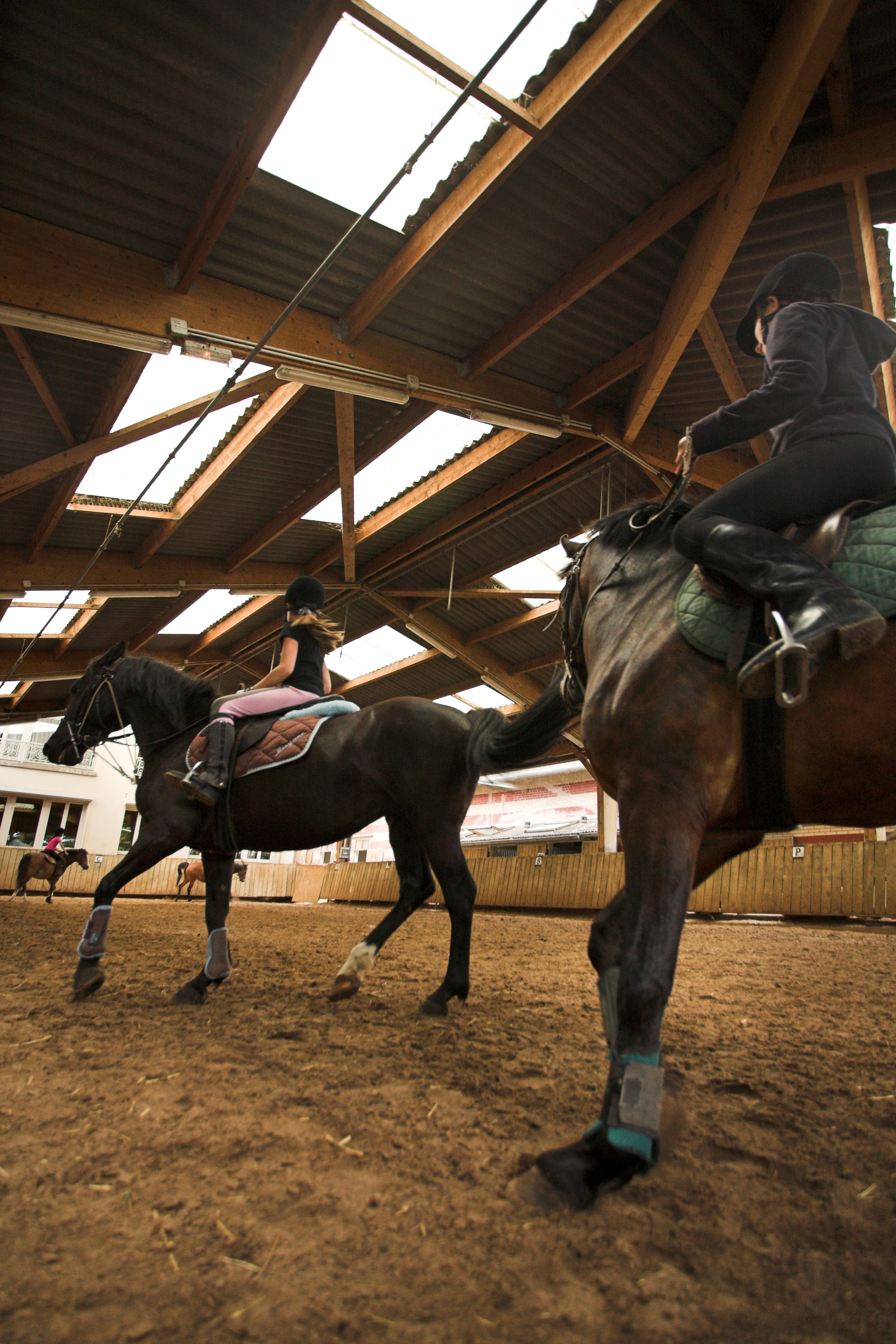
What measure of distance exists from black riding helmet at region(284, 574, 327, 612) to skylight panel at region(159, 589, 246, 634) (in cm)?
939

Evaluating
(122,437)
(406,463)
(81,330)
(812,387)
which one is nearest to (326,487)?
(406,463)

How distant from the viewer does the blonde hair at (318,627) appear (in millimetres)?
4742

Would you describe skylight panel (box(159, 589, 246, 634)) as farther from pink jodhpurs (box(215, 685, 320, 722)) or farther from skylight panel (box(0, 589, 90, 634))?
pink jodhpurs (box(215, 685, 320, 722))

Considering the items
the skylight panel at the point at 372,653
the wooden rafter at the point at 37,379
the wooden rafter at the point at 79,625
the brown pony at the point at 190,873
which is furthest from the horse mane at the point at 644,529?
the brown pony at the point at 190,873

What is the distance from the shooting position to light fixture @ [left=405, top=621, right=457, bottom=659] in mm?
14953

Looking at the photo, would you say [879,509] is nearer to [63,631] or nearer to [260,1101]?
[260,1101]

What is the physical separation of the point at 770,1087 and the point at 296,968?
3.63 metres

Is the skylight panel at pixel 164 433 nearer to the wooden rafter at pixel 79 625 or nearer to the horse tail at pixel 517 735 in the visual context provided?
the wooden rafter at pixel 79 625

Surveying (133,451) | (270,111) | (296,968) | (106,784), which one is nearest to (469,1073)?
(296,968)

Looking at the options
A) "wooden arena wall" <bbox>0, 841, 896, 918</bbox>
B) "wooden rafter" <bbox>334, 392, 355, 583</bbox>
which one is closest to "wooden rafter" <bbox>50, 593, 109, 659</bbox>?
"wooden rafter" <bbox>334, 392, 355, 583</bbox>

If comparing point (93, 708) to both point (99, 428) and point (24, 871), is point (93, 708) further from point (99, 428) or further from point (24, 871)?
point (24, 871)

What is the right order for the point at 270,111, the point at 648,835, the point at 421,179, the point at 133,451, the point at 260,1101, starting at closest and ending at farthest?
the point at 648,835, the point at 260,1101, the point at 270,111, the point at 421,179, the point at 133,451

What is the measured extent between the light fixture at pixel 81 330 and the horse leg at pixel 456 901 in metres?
4.83

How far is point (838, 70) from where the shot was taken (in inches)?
184
